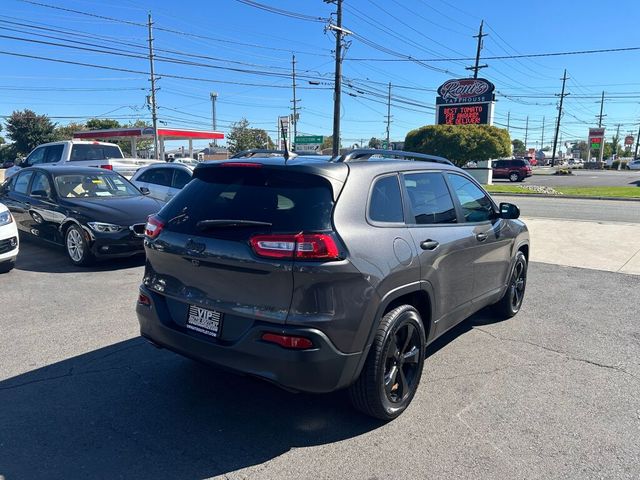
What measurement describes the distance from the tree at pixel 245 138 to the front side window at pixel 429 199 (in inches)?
2910

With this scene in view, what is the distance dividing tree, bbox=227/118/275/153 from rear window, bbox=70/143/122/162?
6148cm

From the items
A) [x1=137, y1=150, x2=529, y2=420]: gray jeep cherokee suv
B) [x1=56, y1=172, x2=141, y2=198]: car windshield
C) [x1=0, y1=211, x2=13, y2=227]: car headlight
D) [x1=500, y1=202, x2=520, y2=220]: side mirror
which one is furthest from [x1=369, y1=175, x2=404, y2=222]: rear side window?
[x1=56, y1=172, x2=141, y2=198]: car windshield

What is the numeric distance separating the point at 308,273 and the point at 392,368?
1060 millimetres

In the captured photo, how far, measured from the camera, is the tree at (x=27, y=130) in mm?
55406

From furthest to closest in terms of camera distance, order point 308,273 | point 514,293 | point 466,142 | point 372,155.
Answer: point 466,142 < point 514,293 < point 372,155 < point 308,273

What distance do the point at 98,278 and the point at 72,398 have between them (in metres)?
3.59

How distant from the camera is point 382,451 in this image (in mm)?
2967

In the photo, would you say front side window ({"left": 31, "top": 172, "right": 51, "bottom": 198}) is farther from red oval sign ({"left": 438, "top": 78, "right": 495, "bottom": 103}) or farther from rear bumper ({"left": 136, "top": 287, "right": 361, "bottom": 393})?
red oval sign ({"left": 438, "top": 78, "right": 495, "bottom": 103})

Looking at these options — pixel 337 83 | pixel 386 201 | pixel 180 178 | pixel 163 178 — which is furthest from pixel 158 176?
pixel 337 83

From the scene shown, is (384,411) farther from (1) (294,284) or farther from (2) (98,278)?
(2) (98,278)

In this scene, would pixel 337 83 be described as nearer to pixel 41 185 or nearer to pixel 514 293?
pixel 41 185

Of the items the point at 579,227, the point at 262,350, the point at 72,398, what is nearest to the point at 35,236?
the point at 72,398

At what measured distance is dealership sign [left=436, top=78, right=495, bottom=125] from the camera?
108 ft

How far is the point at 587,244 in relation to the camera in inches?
401
